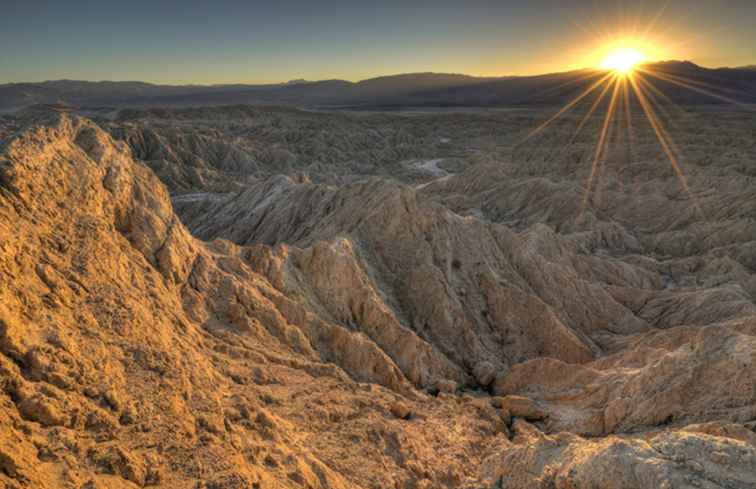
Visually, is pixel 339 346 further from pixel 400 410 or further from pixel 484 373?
pixel 484 373

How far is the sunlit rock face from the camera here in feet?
23.1

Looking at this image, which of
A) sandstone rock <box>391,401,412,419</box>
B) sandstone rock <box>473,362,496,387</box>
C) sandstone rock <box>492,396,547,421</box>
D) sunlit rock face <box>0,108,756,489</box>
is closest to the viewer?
sunlit rock face <box>0,108,756,489</box>

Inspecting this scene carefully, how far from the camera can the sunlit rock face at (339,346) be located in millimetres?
7027

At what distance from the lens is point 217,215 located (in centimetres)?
3734

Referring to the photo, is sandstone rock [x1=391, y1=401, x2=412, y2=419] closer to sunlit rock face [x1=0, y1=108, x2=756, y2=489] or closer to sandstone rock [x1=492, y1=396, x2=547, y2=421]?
sunlit rock face [x1=0, y1=108, x2=756, y2=489]

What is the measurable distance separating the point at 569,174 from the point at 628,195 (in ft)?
54.4

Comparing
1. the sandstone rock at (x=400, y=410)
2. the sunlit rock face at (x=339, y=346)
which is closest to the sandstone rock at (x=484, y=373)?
the sunlit rock face at (x=339, y=346)

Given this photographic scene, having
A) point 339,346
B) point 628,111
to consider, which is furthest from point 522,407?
point 628,111

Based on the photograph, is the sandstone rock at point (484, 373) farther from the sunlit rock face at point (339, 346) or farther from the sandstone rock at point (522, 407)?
Result: the sandstone rock at point (522, 407)

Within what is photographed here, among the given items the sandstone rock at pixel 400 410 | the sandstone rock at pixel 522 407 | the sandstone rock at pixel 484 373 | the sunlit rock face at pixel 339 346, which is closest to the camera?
the sunlit rock face at pixel 339 346

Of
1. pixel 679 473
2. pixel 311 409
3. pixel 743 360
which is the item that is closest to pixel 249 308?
pixel 311 409

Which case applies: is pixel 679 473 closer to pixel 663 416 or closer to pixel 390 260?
pixel 663 416

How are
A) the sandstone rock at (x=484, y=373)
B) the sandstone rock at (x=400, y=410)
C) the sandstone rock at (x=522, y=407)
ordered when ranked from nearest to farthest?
the sandstone rock at (x=400, y=410), the sandstone rock at (x=522, y=407), the sandstone rock at (x=484, y=373)

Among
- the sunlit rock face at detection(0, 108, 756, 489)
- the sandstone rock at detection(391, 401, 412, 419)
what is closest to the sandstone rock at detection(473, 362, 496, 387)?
the sunlit rock face at detection(0, 108, 756, 489)
